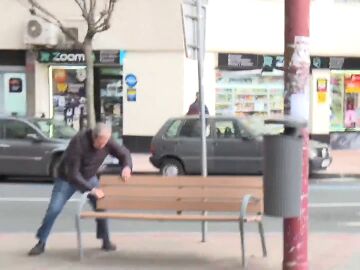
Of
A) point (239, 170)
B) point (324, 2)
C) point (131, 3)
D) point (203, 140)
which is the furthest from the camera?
point (324, 2)

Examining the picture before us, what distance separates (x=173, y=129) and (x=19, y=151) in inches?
136

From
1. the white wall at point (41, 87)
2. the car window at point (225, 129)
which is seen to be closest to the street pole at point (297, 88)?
the car window at point (225, 129)

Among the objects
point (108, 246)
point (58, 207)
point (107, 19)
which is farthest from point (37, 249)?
point (107, 19)

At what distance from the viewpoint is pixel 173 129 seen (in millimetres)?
16328

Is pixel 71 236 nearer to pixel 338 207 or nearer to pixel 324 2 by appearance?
pixel 338 207

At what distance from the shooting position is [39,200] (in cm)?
1301

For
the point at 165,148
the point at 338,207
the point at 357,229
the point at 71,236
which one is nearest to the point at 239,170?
the point at 165,148

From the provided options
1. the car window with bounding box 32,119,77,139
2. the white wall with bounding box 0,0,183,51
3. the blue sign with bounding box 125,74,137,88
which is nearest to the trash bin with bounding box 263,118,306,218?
the car window with bounding box 32,119,77,139

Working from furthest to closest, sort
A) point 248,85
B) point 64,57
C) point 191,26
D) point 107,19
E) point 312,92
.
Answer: point 312,92
point 248,85
point 64,57
point 107,19
point 191,26

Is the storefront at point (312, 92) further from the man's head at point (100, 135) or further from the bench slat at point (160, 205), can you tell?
the man's head at point (100, 135)

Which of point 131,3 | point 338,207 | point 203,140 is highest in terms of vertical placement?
A: point 131,3

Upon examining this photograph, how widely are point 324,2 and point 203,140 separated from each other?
1524 centimetres

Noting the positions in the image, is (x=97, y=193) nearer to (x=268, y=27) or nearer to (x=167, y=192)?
(x=167, y=192)

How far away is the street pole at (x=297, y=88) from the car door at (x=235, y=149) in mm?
9416
